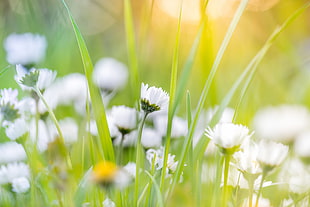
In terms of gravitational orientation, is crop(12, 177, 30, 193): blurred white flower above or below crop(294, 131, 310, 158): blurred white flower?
below

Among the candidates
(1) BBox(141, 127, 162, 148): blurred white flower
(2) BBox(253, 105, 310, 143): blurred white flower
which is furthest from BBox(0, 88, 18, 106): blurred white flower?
(2) BBox(253, 105, 310, 143): blurred white flower

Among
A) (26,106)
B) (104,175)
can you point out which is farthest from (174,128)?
(104,175)

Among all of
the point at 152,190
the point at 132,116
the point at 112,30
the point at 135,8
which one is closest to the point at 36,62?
the point at 132,116

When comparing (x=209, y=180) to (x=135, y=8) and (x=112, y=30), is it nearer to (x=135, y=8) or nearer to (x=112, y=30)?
(x=112, y=30)

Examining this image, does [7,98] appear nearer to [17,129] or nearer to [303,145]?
[17,129]

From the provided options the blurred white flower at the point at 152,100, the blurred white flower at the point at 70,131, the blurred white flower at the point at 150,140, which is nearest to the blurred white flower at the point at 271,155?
the blurred white flower at the point at 152,100

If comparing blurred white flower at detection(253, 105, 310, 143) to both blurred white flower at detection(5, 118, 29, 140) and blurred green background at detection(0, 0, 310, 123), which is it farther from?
blurred white flower at detection(5, 118, 29, 140)
